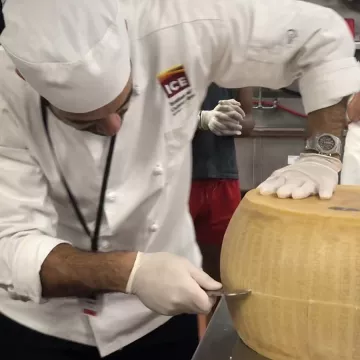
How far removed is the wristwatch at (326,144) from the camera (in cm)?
124

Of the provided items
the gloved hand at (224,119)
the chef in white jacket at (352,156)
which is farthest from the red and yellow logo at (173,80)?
the gloved hand at (224,119)

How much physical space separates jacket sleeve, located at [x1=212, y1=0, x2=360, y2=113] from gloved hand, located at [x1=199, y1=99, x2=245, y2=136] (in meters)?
1.00

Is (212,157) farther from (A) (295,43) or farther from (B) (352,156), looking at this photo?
(A) (295,43)

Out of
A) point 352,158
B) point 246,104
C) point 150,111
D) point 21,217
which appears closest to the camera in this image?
point 21,217

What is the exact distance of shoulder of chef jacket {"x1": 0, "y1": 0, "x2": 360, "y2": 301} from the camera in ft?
3.95

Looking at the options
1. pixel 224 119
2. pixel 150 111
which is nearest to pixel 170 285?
pixel 150 111

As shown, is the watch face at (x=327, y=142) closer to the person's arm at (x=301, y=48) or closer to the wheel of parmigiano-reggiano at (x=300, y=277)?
the person's arm at (x=301, y=48)

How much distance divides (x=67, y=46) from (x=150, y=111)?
1.05 ft

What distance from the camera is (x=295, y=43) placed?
1217mm

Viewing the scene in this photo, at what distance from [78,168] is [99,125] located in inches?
6.1

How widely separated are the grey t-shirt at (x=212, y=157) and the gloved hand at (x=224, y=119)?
0.19 ft

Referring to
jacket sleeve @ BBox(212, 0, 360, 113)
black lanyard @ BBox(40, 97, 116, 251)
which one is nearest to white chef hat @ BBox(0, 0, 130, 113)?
black lanyard @ BBox(40, 97, 116, 251)

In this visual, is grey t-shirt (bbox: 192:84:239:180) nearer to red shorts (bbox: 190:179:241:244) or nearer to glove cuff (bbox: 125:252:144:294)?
red shorts (bbox: 190:179:241:244)

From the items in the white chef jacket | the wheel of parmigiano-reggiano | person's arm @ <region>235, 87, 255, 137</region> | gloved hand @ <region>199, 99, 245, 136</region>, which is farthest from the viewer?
person's arm @ <region>235, 87, 255, 137</region>
